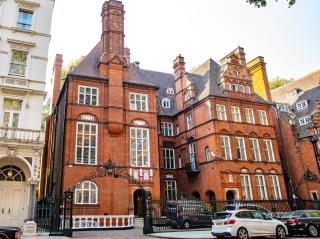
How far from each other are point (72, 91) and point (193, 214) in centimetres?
1548

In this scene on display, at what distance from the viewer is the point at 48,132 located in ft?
122

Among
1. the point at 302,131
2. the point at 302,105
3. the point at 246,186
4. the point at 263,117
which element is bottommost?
the point at 246,186

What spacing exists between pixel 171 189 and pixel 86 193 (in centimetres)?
1301

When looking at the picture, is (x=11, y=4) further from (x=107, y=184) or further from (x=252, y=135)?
(x=252, y=135)

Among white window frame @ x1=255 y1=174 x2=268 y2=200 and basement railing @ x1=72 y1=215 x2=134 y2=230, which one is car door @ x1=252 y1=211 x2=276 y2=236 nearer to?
basement railing @ x1=72 y1=215 x2=134 y2=230

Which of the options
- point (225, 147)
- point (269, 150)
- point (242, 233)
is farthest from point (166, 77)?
point (242, 233)

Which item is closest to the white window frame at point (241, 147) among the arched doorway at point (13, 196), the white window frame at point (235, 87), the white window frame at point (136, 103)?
the white window frame at point (235, 87)

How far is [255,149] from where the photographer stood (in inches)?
1368

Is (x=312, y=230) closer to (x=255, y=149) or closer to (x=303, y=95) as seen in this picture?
(x=255, y=149)

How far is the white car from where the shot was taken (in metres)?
15.2

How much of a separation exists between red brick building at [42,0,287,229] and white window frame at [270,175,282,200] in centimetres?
11

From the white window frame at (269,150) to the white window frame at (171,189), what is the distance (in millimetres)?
→ 11435

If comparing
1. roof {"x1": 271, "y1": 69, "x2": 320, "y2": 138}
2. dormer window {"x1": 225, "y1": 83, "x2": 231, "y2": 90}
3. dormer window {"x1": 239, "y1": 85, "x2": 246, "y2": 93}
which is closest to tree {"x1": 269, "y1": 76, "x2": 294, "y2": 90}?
roof {"x1": 271, "y1": 69, "x2": 320, "y2": 138}

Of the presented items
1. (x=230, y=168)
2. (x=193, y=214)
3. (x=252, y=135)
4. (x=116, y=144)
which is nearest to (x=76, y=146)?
Result: (x=116, y=144)
